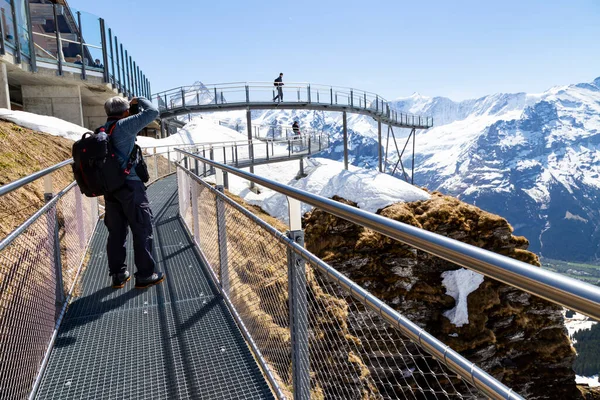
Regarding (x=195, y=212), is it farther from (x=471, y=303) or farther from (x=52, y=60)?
(x=52, y=60)

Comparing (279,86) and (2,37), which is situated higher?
(2,37)

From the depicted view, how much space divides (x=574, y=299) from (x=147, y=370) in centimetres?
312

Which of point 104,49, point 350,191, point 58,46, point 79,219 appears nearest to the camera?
point 79,219

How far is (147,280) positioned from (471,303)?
1424 cm

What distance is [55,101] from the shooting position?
65.7ft

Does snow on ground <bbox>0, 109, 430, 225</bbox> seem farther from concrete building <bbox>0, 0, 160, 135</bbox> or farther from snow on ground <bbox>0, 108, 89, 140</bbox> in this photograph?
concrete building <bbox>0, 0, 160, 135</bbox>

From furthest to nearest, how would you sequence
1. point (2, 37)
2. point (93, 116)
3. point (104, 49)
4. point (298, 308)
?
point (93, 116)
point (104, 49)
point (2, 37)
point (298, 308)

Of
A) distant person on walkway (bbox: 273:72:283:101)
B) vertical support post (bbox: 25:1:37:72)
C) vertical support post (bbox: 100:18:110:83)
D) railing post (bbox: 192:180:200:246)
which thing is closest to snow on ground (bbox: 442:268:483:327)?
railing post (bbox: 192:180:200:246)

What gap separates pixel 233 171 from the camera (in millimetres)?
3559

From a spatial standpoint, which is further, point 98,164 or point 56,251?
point 56,251

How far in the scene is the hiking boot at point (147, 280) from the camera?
452 cm

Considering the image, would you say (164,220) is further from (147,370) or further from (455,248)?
(455,248)

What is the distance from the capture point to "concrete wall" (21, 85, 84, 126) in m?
19.3

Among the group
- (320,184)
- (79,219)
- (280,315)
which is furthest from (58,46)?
(280,315)
